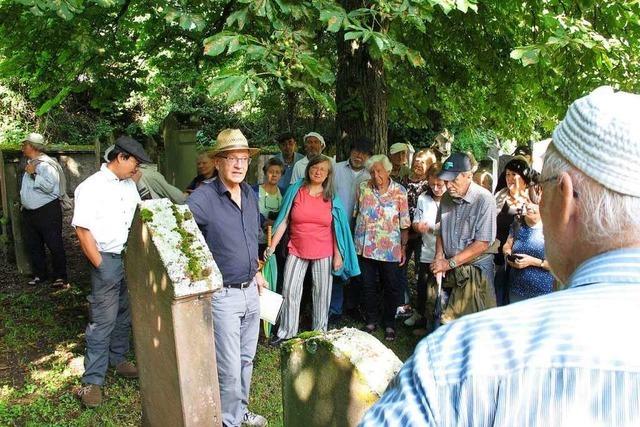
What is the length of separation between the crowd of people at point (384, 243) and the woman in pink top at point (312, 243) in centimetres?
1

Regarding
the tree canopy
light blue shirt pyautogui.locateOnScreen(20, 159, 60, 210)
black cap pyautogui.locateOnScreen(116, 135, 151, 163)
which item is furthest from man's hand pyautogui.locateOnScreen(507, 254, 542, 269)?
light blue shirt pyautogui.locateOnScreen(20, 159, 60, 210)

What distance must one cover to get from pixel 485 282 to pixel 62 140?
14934mm

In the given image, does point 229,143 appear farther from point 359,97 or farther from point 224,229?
point 359,97

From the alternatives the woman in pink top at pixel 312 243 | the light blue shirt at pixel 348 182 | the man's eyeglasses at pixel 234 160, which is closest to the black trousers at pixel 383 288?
the woman in pink top at pixel 312 243

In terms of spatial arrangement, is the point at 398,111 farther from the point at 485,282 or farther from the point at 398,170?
the point at 485,282

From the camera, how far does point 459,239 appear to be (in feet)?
14.8

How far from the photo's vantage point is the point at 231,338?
3.46m

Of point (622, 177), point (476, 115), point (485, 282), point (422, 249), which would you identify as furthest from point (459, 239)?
point (476, 115)

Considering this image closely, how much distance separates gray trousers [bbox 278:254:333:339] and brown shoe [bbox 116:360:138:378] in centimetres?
139

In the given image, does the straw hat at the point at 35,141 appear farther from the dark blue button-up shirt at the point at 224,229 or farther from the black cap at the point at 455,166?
the black cap at the point at 455,166

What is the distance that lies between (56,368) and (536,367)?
5108 millimetres

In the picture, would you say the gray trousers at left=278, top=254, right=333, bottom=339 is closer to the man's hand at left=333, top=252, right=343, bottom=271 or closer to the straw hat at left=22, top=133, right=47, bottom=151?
the man's hand at left=333, top=252, right=343, bottom=271

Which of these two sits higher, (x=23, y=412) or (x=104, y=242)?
(x=104, y=242)

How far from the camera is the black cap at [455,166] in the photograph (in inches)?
172
